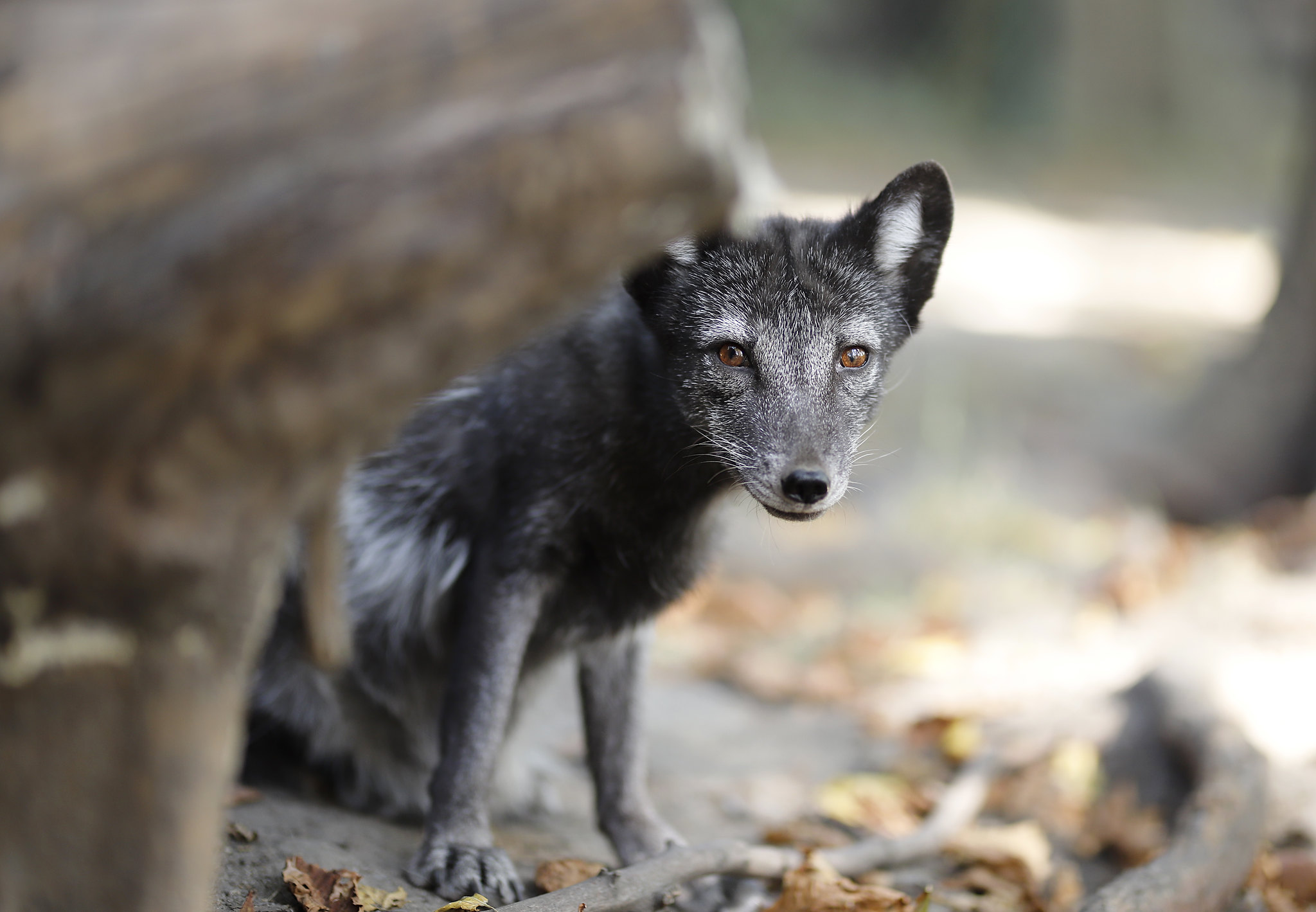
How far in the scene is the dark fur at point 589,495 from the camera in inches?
120

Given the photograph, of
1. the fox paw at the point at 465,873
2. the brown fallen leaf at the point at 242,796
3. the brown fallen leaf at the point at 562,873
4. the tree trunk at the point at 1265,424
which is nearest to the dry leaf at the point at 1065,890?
the brown fallen leaf at the point at 562,873

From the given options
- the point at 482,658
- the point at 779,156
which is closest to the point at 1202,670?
the point at 482,658

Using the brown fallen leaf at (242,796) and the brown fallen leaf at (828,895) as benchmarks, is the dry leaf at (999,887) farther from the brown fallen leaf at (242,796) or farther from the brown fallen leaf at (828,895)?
the brown fallen leaf at (242,796)

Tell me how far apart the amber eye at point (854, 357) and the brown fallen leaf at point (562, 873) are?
159 cm

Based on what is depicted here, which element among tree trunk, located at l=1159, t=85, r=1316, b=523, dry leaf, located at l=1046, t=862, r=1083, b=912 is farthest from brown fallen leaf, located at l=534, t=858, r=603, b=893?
tree trunk, located at l=1159, t=85, r=1316, b=523

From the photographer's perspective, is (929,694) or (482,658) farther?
(929,694)

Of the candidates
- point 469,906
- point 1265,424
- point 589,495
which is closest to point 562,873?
point 469,906

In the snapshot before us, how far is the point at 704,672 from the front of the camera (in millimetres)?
5613

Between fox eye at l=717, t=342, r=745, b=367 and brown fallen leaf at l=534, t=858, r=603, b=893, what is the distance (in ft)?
4.82

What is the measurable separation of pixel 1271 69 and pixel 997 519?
15.8 metres

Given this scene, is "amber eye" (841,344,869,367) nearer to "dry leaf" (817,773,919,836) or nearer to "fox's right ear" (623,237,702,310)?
"fox's right ear" (623,237,702,310)

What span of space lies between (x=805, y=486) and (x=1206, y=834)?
165 centimetres

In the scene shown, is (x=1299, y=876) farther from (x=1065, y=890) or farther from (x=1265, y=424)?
(x=1265, y=424)

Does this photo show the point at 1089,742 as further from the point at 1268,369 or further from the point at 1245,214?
the point at 1245,214
